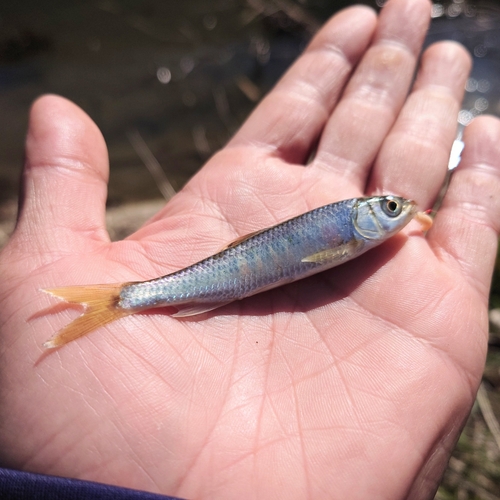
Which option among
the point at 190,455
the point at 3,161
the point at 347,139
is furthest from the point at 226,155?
the point at 3,161

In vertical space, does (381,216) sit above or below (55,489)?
above

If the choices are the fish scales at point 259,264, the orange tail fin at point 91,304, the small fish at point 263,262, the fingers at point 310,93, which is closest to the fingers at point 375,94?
the fingers at point 310,93

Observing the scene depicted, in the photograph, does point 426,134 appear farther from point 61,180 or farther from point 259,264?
point 61,180

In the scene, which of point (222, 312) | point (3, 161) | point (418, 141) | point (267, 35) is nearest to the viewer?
point (222, 312)

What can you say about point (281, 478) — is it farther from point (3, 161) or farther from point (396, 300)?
point (3, 161)

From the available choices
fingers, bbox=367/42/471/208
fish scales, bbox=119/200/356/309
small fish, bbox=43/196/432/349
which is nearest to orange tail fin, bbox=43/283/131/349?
small fish, bbox=43/196/432/349

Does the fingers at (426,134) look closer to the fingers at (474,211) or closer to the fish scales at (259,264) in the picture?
the fingers at (474,211)

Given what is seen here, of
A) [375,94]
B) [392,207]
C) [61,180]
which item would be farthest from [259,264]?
[375,94]
